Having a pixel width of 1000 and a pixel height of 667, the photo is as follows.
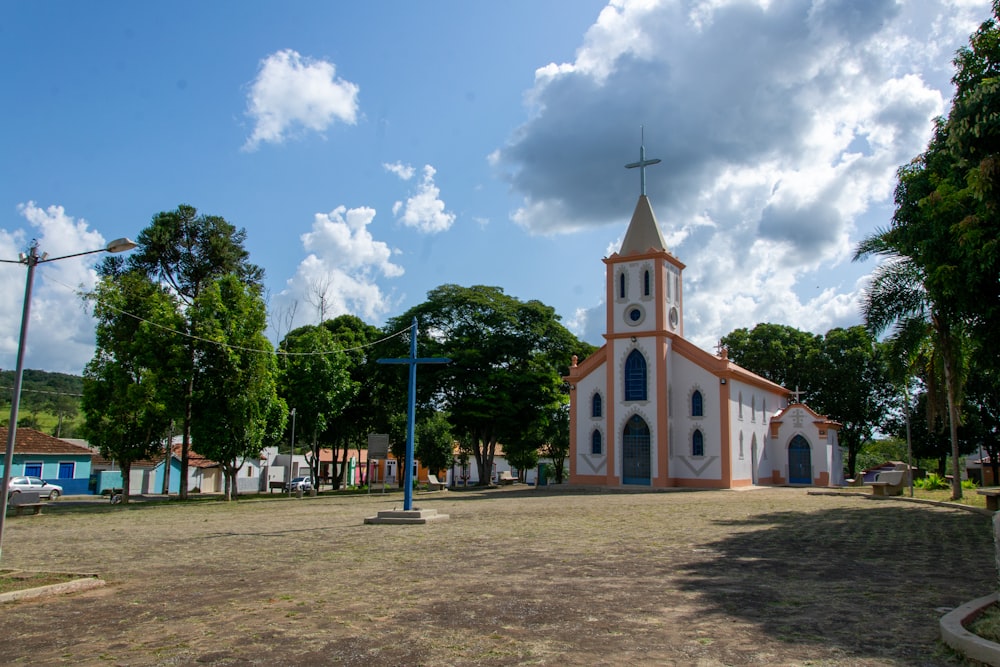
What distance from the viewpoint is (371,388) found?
43625 millimetres

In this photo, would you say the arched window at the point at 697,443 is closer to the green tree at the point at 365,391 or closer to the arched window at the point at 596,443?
the arched window at the point at 596,443

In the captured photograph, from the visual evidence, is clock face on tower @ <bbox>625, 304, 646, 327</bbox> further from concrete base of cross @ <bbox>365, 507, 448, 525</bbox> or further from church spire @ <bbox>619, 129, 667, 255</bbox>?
concrete base of cross @ <bbox>365, 507, 448, 525</bbox>

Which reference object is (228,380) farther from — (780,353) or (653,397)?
(780,353)

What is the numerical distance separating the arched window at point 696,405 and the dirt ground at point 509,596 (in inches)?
833

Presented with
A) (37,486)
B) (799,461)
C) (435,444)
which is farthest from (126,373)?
(799,461)

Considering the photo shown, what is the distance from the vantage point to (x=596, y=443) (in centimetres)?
3872

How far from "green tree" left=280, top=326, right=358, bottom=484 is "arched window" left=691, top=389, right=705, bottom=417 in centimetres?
1787

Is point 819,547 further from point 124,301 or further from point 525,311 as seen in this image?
point 525,311

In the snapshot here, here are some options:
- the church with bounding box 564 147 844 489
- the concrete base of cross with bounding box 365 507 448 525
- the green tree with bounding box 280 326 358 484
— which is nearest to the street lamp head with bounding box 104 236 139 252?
the concrete base of cross with bounding box 365 507 448 525

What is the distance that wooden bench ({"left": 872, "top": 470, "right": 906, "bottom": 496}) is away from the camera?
27.0 meters

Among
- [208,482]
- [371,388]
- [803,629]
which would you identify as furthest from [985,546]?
[208,482]

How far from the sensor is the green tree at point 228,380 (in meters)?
30.2

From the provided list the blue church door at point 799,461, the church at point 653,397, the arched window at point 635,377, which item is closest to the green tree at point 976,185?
the church at point 653,397

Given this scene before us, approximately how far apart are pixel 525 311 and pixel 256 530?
91.0 feet
